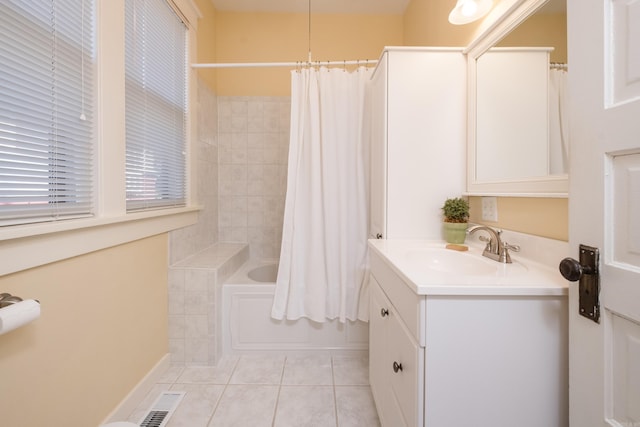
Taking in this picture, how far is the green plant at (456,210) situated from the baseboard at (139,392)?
1.87 metres

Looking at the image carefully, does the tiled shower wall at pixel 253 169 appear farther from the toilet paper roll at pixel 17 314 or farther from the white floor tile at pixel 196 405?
the toilet paper roll at pixel 17 314

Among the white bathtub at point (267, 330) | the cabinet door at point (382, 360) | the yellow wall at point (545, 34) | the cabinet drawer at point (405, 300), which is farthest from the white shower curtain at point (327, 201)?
the yellow wall at point (545, 34)

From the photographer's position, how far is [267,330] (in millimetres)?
1976

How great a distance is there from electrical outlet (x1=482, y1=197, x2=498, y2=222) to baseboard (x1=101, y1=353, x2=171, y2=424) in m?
2.03

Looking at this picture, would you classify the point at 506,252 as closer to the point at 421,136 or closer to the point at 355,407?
the point at 421,136

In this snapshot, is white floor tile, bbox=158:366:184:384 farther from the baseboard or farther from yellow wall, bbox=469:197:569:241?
yellow wall, bbox=469:197:569:241

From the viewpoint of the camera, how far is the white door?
21.7 inches

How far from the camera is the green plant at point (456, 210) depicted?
4.78 feet

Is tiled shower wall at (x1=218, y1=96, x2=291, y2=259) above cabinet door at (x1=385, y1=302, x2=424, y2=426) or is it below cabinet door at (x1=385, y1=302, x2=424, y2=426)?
above

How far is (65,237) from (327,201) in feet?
4.42

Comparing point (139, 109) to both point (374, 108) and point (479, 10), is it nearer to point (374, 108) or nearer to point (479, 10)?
point (374, 108)

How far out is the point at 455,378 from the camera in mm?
783

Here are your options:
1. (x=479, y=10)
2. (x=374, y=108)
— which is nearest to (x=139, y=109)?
(x=374, y=108)

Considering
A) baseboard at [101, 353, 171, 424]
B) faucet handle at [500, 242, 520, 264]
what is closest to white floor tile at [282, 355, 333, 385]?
baseboard at [101, 353, 171, 424]
